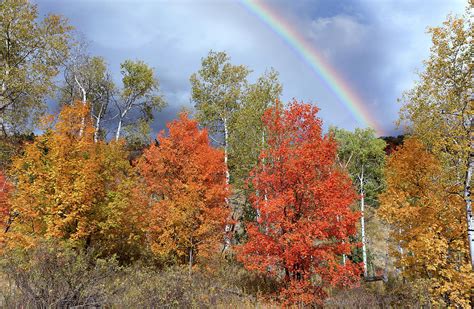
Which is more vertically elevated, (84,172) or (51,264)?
(84,172)

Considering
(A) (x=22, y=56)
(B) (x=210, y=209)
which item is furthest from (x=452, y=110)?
(A) (x=22, y=56)

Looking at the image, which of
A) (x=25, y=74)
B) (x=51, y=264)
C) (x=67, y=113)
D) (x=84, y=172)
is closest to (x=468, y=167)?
(x=51, y=264)

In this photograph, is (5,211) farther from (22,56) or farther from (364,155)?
(364,155)

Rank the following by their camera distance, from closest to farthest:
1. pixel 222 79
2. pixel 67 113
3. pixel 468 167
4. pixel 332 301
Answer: pixel 468 167 < pixel 332 301 < pixel 67 113 < pixel 222 79

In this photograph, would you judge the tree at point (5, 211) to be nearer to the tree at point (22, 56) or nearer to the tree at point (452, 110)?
the tree at point (22, 56)

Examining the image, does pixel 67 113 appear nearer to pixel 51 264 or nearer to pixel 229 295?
pixel 51 264

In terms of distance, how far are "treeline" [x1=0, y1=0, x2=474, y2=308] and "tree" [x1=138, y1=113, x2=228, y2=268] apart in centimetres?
10

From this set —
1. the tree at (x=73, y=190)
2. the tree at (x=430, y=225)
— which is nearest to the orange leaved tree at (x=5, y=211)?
the tree at (x=73, y=190)

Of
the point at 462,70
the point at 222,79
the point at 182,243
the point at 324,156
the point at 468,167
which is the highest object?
the point at 222,79

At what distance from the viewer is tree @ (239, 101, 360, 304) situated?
505 inches

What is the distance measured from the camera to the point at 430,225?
11820 mm

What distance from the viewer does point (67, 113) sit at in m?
15.1

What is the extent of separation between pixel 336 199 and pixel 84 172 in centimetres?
1167

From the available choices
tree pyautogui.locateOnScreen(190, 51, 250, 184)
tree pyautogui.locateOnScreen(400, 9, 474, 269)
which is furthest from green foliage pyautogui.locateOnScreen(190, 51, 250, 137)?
tree pyautogui.locateOnScreen(400, 9, 474, 269)
